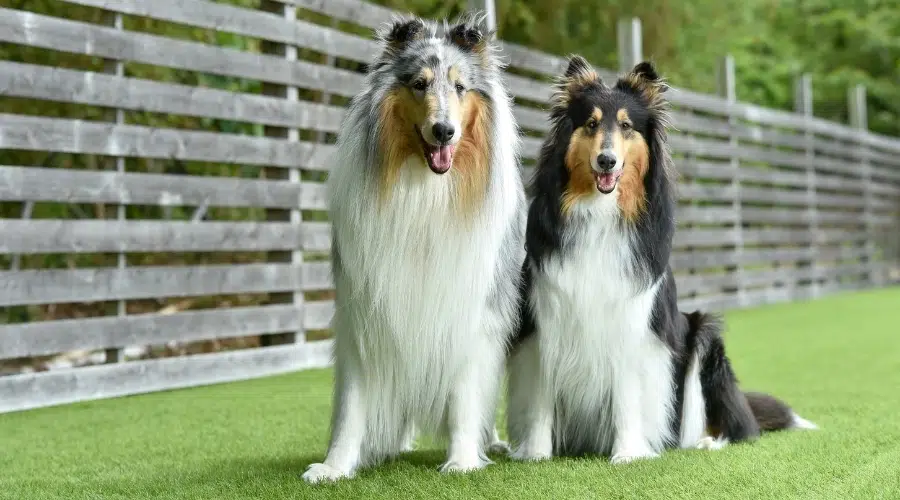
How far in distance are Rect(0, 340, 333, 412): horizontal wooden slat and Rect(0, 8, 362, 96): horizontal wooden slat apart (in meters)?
1.58

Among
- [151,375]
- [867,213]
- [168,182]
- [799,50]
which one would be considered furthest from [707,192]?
[799,50]

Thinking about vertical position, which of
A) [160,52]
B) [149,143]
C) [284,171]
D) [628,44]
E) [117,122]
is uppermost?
[628,44]

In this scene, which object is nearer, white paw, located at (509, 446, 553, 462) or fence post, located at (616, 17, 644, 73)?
white paw, located at (509, 446, 553, 462)

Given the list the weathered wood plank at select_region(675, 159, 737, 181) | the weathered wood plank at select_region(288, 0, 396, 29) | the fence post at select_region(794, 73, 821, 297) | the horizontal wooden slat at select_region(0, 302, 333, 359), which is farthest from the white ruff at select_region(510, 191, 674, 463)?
the fence post at select_region(794, 73, 821, 297)

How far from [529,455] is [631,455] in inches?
14.2

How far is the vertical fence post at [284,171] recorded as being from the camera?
246 inches

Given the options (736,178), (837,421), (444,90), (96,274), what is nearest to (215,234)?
(96,274)

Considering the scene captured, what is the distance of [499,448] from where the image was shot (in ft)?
12.7

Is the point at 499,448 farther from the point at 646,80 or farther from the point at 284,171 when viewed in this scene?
the point at 284,171

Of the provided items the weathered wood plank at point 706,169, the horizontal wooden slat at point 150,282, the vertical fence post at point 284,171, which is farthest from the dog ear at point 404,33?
the weathered wood plank at point 706,169

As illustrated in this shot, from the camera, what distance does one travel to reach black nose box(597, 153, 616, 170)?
3.41 metres

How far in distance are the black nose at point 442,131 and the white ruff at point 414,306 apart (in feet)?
0.49

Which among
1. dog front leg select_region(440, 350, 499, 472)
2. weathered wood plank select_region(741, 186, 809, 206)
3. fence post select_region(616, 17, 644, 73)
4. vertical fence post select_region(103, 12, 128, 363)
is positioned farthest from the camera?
weathered wood plank select_region(741, 186, 809, 206)

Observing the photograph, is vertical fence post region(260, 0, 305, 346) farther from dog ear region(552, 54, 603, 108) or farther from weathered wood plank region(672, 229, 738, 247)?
weathered wood plank region(672, 229, 738, 247)
